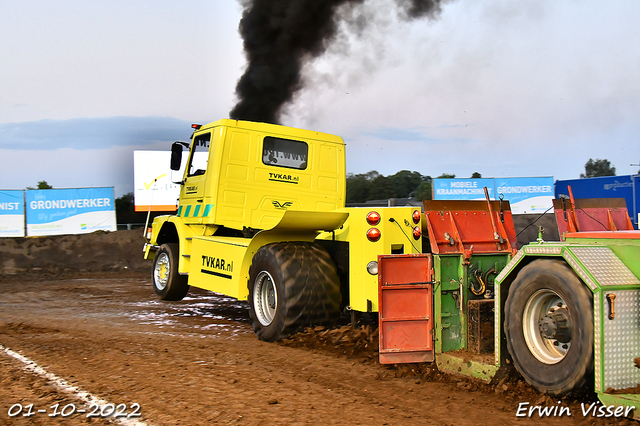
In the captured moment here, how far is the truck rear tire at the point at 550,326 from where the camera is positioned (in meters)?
3.81

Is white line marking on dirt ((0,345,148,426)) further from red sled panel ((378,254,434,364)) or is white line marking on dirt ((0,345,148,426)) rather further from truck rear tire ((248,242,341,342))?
truck rear tire ((248,242,341,342))

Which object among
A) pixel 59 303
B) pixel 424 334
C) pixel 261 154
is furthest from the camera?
pixel 59 303

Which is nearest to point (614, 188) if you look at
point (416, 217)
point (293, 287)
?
point (416, 217)

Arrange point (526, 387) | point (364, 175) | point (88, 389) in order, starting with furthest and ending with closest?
point (364, 175) < point (88, 389) < point (526, 387)

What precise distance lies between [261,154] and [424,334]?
441 centimetres

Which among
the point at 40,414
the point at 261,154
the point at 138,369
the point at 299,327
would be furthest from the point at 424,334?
the point at 261,154

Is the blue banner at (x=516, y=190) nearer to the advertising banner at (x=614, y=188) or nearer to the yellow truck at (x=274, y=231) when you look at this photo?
the advertising banner at (x=614, y=188)

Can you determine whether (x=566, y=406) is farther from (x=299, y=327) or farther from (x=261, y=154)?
(x=261, y=154)

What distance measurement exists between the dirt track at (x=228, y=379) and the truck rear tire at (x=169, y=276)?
101 cm

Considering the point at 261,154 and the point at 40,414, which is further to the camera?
the point at 261,154

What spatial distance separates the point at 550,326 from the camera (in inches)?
162

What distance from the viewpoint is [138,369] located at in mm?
5387

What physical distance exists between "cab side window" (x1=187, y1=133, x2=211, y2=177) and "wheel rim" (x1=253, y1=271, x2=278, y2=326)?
2.47 metres

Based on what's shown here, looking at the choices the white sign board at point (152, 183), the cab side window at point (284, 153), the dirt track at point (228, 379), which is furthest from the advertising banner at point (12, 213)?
the cab side window at point (284, 153)
